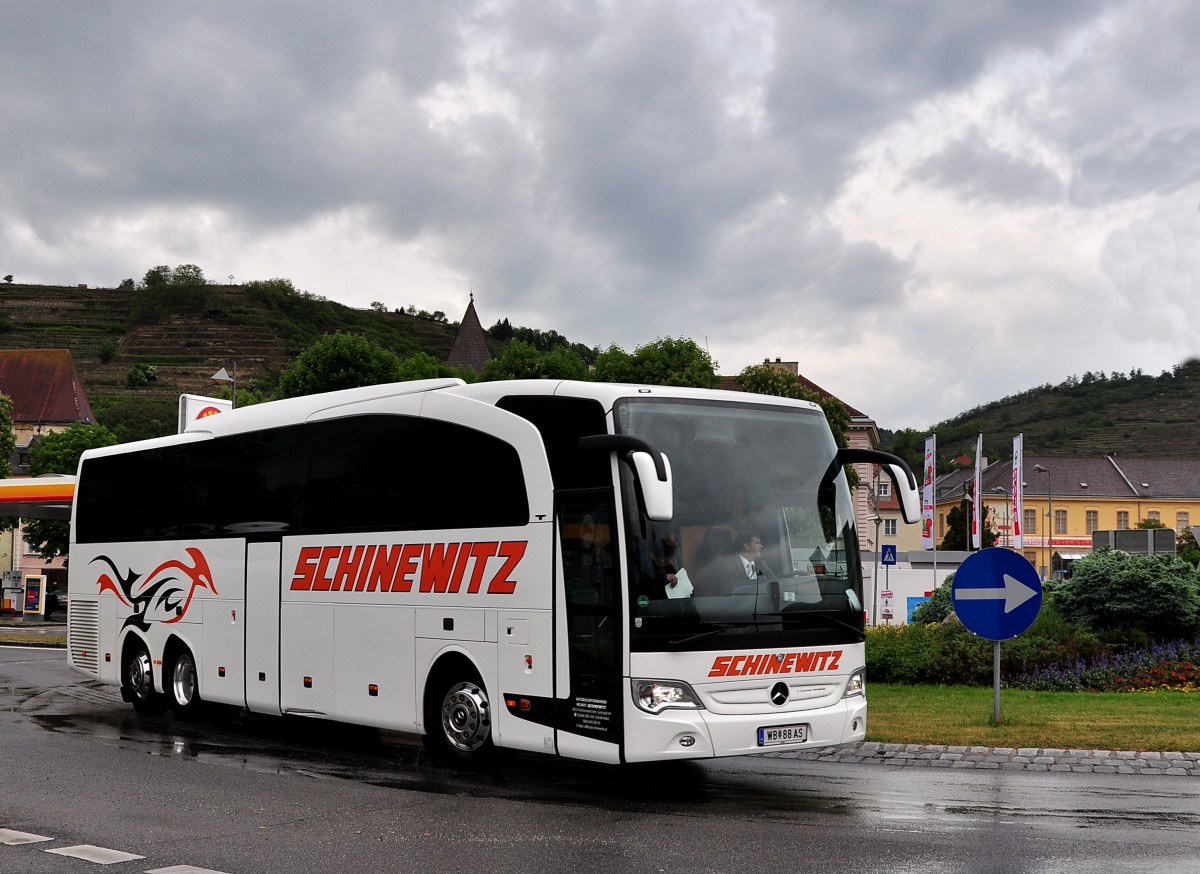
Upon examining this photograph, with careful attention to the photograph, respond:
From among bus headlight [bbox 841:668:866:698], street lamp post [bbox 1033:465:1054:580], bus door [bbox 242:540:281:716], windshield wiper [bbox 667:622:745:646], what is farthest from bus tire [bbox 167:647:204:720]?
street lamp post [bbox 1033:465:1054:580]

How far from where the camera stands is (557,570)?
36.4 feet

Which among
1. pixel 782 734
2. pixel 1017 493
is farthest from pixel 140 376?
pixel 782 734

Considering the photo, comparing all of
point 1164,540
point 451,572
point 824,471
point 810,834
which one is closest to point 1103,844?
point 810,834

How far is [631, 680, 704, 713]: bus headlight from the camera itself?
1032cm

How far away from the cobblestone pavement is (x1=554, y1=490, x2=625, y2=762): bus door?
245 centimetres

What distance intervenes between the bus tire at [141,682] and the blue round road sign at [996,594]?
972 centimetres

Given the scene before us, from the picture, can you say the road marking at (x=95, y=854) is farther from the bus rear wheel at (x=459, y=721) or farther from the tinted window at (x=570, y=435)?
the tinted window at (x=570, y=435)

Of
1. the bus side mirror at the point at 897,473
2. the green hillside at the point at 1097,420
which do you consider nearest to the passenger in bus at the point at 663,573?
the bus side mirror at the point at 897,473

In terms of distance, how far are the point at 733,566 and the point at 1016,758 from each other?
389 centimetres

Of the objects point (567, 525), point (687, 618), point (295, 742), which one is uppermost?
point (567, 525)

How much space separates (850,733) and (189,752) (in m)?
6.56

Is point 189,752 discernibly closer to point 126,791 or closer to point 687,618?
point 126,791

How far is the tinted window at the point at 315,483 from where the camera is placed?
12.1m

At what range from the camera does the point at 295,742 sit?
1475 cm
